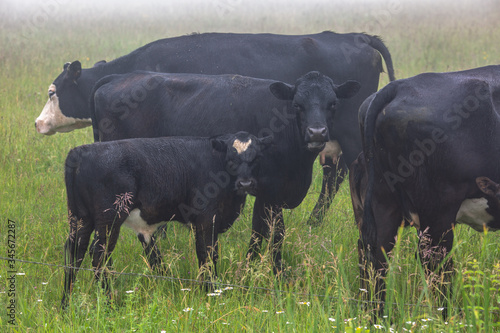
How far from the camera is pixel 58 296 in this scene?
15.8 feet

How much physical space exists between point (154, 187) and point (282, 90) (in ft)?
5.45

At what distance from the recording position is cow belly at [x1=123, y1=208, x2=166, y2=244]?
5.25 meters

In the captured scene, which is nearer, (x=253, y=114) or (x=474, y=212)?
(x=474, y=212)

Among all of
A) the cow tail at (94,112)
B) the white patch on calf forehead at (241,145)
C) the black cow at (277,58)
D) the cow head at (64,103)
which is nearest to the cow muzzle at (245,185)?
the white patch on calf forehead at (241,145)

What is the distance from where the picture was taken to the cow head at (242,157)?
5324 mm

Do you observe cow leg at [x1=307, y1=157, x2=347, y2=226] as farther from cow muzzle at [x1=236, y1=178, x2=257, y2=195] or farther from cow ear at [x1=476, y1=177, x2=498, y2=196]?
cow ear at [x1=476, y1=177, x2=498, y2=196]

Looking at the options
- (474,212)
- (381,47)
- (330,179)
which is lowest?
(330,179)

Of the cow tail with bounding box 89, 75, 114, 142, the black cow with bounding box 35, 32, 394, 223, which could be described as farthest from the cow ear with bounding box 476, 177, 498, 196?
the cow tail with bounding box 89, 75, 114, 142

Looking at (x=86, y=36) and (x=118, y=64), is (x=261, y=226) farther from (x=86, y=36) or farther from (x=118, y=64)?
(x=86, y=36)

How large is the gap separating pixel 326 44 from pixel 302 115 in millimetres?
2649

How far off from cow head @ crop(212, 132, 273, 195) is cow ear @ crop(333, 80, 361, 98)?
105cm

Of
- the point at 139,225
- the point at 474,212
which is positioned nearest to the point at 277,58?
the point at 139,225

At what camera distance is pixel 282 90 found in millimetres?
6105

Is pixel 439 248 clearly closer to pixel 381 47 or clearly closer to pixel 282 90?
pixel 282 90
